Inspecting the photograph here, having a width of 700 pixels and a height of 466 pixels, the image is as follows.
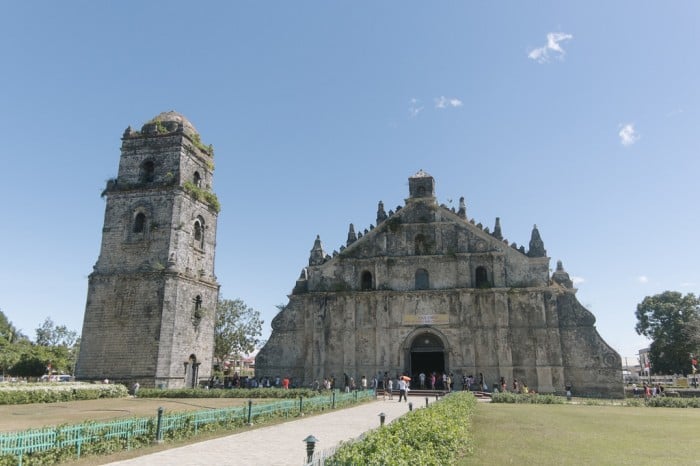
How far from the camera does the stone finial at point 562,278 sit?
33653mm

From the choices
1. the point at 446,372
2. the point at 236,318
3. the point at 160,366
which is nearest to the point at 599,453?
the point at 446,372

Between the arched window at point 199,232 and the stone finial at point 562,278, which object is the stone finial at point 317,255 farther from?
the stone finial at point 562,278

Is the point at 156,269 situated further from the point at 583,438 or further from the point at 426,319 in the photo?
the point at 583,438

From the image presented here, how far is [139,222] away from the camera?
34.7 metres

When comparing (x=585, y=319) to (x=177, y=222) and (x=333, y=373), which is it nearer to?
(x=333, y=373)

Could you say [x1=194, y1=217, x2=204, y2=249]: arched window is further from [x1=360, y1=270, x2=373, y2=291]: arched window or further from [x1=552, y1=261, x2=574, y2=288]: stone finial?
[x1=552, y1=261, x2=574, y2=288]: stone finial

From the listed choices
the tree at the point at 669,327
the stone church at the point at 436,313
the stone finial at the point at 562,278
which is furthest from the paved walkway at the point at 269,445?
the tree at the point at 669,327

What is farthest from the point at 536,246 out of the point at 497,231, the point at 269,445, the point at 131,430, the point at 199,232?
the point at 131,430

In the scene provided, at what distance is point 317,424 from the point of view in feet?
53.3

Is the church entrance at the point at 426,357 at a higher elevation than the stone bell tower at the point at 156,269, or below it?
below

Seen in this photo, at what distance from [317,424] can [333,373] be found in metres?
16.1

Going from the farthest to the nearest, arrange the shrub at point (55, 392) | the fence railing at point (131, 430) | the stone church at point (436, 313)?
the stone church at point (436, 313)
the shrub at point (55, 392)
the fence railing at point (131, 430)

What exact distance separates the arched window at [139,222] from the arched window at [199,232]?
3457 millimetres

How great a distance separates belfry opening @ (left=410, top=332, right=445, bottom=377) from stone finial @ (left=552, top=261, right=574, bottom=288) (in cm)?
909
